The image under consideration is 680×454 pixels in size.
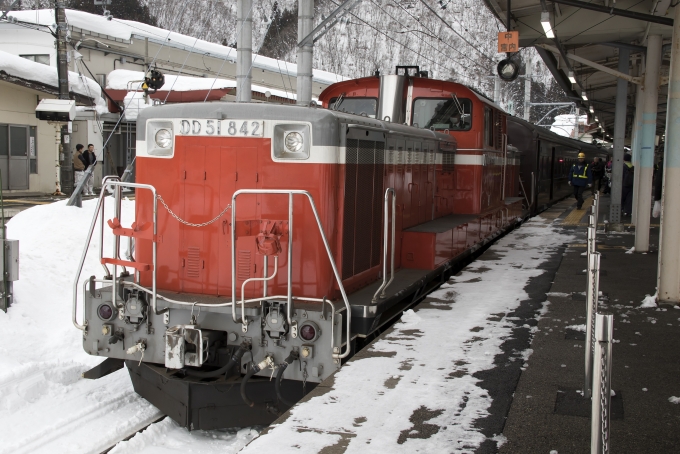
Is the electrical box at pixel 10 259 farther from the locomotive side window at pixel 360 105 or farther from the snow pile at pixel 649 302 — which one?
the snow pile at pixel 649 302

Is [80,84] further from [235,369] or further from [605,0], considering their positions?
[235,369]

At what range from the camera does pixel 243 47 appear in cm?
1239

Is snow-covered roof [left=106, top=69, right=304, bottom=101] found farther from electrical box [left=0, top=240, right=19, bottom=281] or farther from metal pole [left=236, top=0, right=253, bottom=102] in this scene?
electrical box [left=0, top=240, right=19, bottom=281]

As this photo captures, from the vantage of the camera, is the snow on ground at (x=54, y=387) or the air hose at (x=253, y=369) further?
the snow on ground at (x=54, y=387)

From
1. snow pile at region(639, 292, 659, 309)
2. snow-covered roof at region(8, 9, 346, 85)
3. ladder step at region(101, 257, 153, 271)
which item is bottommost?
snow pile at region(639, 292, 659, 309)

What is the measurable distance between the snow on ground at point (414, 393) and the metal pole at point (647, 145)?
15.7ft

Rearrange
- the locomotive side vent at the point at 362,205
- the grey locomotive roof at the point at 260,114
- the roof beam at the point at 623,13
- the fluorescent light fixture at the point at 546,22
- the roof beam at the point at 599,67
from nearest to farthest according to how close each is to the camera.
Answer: the grey locomotive roof at the point at 260,114 → the locomotive side vent at the point at 362,205 → the roof beam at the point at 623,13 → the fluorescent light fixture at the point at 546,22 → the roof beam at the point at 599,67

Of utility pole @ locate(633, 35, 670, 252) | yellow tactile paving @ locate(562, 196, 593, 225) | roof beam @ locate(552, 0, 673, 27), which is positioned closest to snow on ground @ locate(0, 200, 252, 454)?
roof beam @ locate(552, 0, 673, 27)

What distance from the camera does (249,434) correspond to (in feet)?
18.0

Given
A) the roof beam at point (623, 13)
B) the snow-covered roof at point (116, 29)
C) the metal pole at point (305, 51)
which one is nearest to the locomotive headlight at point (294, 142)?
the roof beam at point (623, 13)

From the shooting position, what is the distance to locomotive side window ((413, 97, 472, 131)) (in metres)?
8.79

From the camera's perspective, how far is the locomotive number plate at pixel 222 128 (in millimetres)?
5242

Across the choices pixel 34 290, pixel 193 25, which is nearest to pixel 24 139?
pixel 34 290

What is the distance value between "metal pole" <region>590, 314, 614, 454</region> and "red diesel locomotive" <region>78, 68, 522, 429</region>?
7.09 ft
